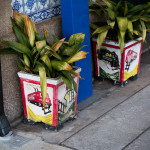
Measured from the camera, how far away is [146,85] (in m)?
4.45

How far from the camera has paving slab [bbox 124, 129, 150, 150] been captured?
121 inches

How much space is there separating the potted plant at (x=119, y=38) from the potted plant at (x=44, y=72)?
71cm

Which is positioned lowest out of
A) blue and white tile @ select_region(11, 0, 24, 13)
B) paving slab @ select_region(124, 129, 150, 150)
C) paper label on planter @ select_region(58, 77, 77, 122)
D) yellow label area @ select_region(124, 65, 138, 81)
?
paving slab @ select_region(124, 129, 150, 150)

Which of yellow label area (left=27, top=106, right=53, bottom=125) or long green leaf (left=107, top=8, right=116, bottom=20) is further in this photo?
long green leaf (left=107, top=8, right=116, bottom=20)

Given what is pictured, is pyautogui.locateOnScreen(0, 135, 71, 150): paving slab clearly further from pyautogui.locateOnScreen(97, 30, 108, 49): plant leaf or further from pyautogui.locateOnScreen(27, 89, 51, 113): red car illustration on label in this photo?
pyautogui.locateOnScreen(97, 30, 108, 49): plant leaf

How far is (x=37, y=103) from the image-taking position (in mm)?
3391

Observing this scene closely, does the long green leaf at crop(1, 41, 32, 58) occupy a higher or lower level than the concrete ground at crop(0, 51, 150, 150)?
higher

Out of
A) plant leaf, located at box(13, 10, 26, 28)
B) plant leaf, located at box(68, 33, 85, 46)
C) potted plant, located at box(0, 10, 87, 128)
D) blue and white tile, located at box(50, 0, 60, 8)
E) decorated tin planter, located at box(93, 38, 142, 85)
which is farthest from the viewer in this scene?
decorated tin planter, located at box(93, 38, 142, 85)

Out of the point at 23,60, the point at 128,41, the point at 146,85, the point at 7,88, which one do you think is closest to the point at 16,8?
the point at 23,60

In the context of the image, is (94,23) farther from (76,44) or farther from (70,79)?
(70,79)

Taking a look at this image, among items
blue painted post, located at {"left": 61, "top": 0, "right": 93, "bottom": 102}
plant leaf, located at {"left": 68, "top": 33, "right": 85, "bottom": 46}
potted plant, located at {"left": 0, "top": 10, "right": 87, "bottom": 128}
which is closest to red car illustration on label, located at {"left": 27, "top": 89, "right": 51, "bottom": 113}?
potted plant, located at {"left": 0, "top": 10, "right": 87, "bottom": 128}

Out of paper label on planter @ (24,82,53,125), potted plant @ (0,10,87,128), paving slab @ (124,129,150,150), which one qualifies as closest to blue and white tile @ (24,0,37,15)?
potted plant @ (0,10,87,128)

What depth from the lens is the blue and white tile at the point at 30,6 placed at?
348cm

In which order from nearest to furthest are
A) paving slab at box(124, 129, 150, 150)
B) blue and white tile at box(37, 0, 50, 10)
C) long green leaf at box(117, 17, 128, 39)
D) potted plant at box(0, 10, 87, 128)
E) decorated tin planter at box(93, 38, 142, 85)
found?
paving slab at box(124, 129, 150, 150)
potted plant at box(0, 10, 87, 128)
blue and white tile at box(37, 0, 50, 10)
long green leaf at box(117, 17, 128, 39)
decorated tin planter at box(93, 38, 142, 85)
